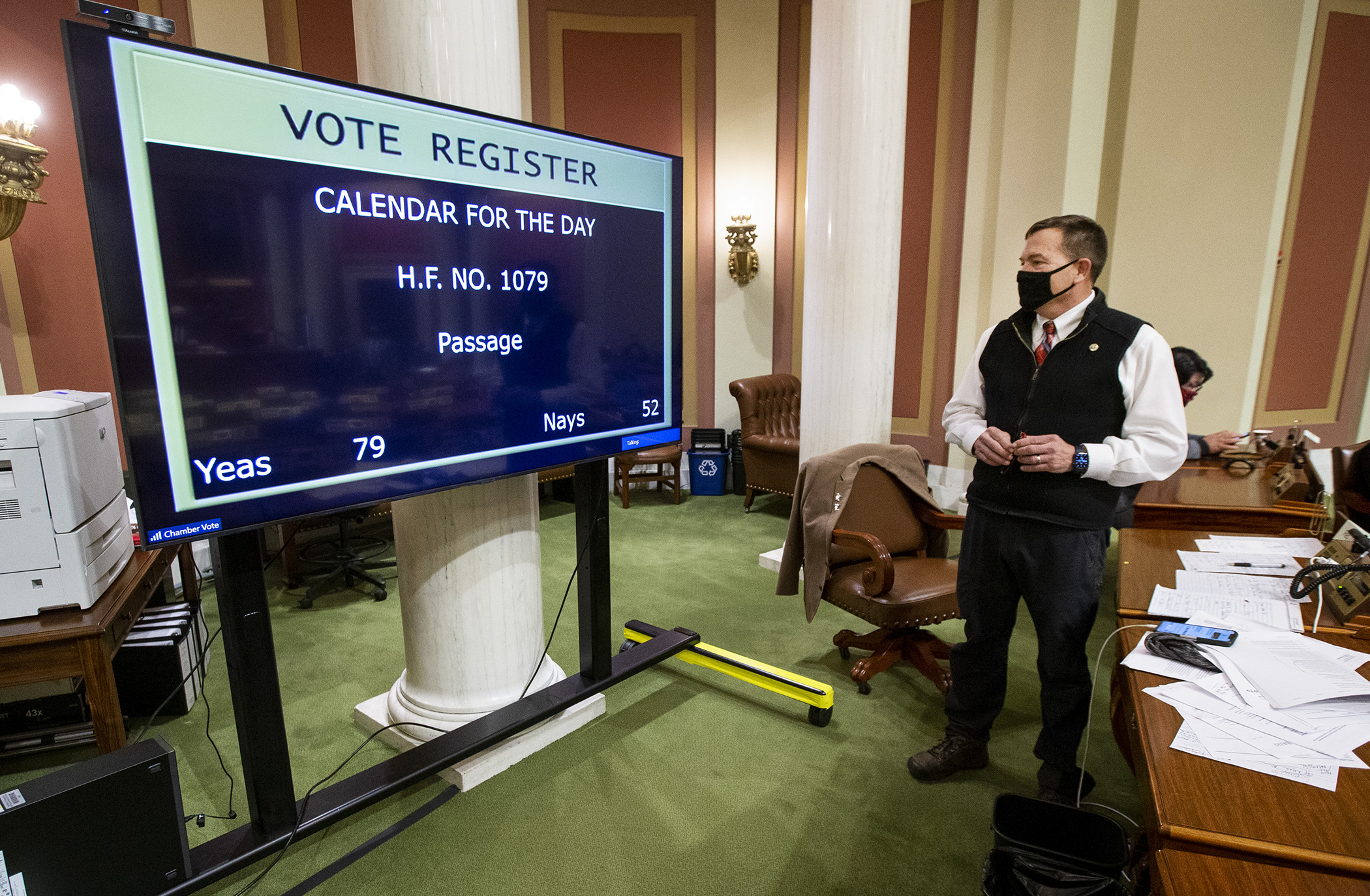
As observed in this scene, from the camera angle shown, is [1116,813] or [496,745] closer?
[1116,813]

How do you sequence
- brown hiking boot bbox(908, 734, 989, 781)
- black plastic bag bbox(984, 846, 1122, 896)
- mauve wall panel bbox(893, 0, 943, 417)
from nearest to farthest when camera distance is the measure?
1. black plastic bag bbox(984, 846, 1122, 896)
2. brown hiking boot bbox(908, 734, 989, 781)
3. mauve wall panel bbox(893, 0, 943, 417)

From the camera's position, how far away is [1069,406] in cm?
189

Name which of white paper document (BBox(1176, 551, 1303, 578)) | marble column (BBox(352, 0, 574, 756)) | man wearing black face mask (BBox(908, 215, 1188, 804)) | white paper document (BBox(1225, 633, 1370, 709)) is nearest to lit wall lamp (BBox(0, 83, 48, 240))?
marble column (BBox(352, 0, 574, 756))

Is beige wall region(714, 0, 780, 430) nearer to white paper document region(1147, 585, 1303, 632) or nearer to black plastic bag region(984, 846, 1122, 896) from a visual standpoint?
white paper document region(1147, 585, 1303, 632)

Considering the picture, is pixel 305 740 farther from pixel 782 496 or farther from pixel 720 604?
pixel 782 496

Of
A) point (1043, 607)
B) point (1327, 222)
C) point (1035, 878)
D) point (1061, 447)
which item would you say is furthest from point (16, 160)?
point (1327, 222)

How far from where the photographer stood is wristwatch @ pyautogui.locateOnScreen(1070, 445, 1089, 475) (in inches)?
71.5

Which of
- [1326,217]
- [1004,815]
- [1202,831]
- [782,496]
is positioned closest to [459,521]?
[1004,815]

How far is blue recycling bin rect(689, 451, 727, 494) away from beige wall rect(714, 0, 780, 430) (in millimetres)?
446

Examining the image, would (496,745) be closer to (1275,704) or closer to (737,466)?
(1275,704)

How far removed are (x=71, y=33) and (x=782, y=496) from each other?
5154 mm

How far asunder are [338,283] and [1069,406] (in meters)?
1.81

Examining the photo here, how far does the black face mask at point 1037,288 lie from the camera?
1.89 meters

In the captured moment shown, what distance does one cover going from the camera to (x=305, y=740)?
2480 millimetres
